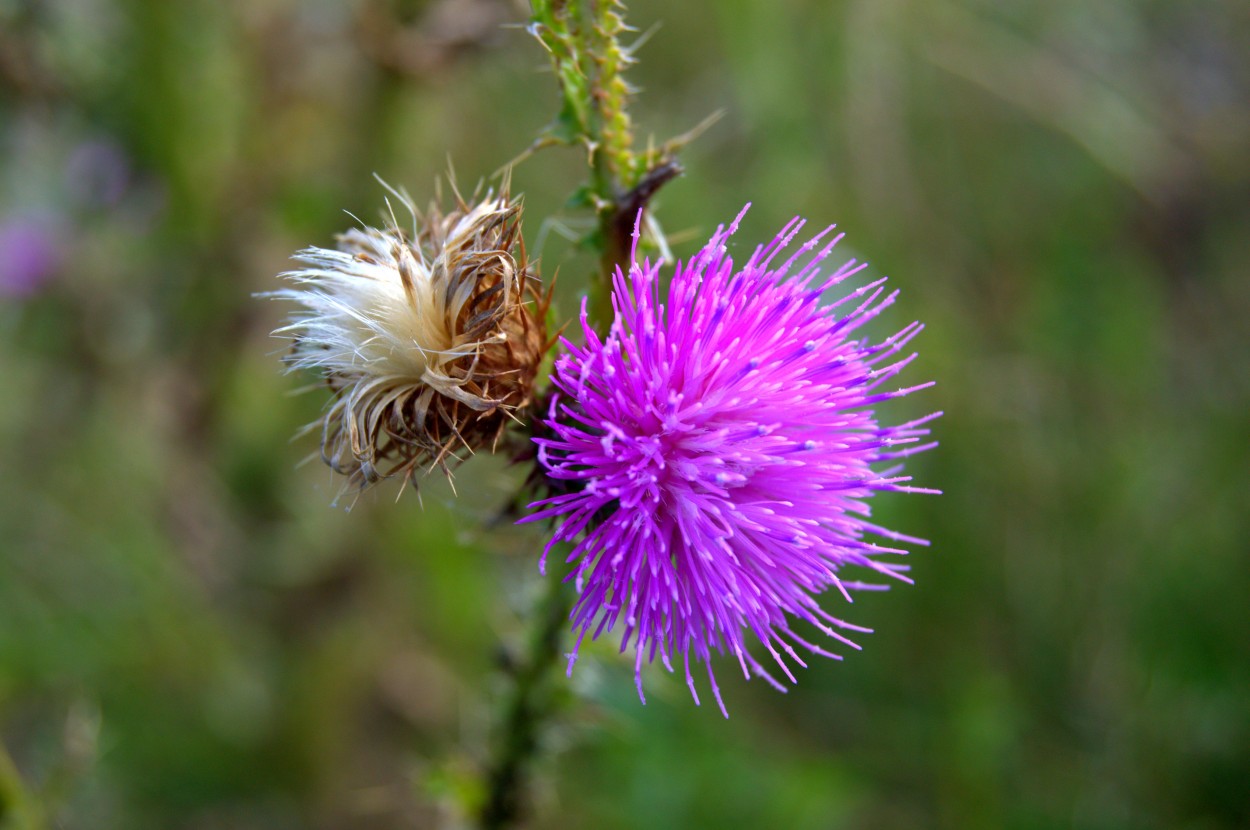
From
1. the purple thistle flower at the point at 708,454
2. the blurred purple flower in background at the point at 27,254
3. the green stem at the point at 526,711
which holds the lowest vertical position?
the green stem at the point at 526,711

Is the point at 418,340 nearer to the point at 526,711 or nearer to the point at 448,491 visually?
the point at 526,711

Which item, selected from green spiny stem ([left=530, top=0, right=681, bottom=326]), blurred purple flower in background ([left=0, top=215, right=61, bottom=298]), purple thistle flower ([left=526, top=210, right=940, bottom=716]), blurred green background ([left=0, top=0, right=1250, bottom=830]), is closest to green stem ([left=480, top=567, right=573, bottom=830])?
purple thistle flower ([left=526, top=210, right=940, bottom=716])

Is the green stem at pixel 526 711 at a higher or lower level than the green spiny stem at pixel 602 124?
lower

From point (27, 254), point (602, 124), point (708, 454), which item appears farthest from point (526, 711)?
point (27, 254)

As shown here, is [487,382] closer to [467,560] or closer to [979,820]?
[467,560]

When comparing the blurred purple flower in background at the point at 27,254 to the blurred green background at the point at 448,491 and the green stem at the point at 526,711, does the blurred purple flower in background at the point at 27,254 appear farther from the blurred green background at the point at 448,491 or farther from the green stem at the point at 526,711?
the green stem at the point at 526,711

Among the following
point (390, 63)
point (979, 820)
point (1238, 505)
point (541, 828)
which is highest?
point (390, 63)

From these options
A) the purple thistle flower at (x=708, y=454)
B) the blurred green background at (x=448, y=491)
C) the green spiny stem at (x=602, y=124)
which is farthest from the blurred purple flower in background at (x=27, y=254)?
the purple thistle flower at (x=708, y=454)

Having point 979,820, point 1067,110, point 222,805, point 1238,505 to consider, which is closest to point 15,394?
point 222,805
